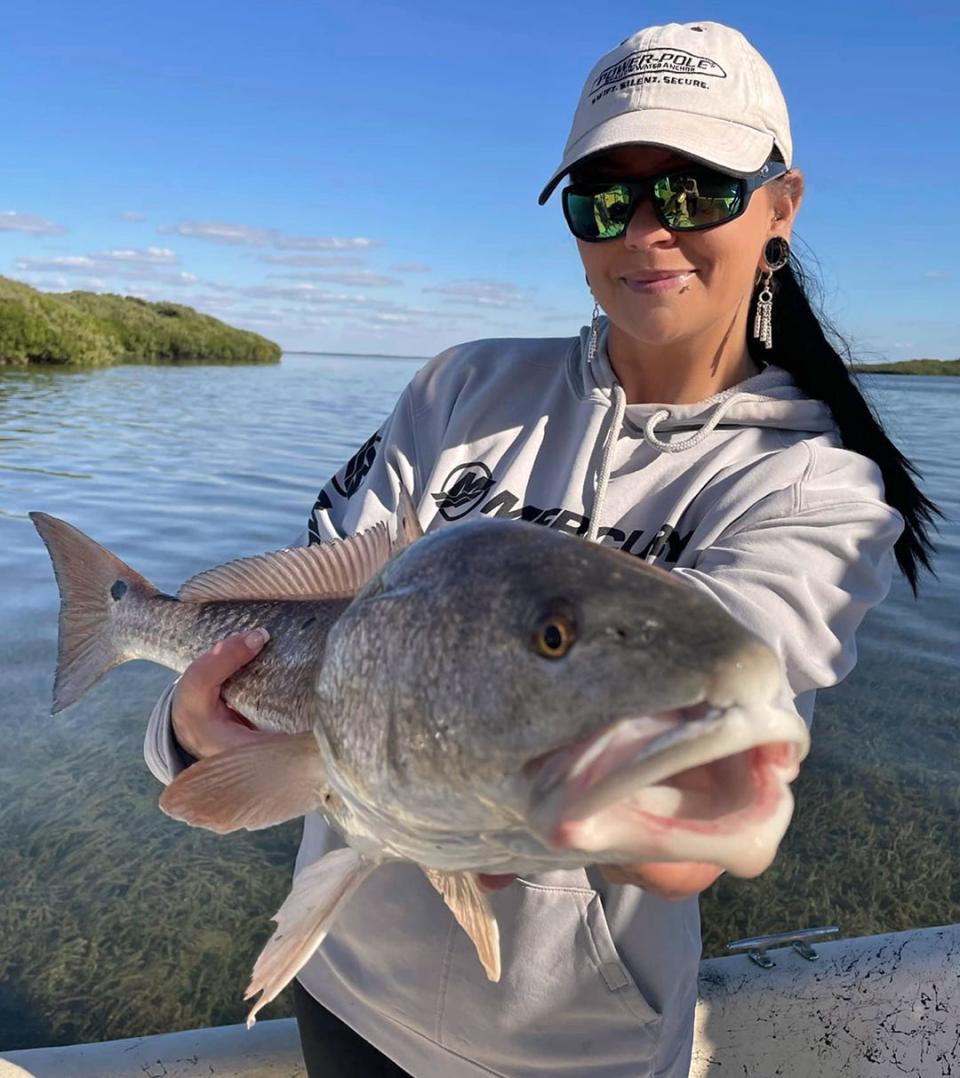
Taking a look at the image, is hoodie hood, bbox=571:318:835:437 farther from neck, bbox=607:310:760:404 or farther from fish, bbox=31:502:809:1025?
fish, bbox=31:502:809:1025

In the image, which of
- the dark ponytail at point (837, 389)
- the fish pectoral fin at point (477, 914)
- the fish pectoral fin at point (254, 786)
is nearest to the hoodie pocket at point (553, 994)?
the fish pectoral fin at point (477, 914)

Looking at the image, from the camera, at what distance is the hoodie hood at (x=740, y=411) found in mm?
2133

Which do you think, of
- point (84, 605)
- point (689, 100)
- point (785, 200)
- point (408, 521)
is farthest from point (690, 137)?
point (84, 605)

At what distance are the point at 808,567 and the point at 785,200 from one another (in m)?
1.02

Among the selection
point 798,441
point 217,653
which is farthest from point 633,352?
point 217,653

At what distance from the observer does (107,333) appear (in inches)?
1620

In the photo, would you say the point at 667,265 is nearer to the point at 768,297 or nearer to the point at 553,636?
the point at 768,297

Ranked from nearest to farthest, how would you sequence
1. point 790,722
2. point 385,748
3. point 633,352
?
point 790,722
point 385,748
point 633,352

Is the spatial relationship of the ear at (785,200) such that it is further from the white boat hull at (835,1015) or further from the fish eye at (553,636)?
the white boat hull at (835,1015)

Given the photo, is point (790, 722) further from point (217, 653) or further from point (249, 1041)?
point (249, 1041)

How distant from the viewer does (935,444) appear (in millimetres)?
17672

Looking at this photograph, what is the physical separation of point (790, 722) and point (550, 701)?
27 centimetres

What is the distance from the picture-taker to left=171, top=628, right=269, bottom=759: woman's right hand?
186 centimetres

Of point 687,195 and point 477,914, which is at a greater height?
point 687,195
